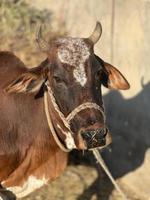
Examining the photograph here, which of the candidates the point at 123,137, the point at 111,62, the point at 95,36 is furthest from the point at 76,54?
the point at 111,62

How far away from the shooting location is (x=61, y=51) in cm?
586

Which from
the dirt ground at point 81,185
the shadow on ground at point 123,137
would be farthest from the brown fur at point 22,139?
the shadow on ground at point 123,137

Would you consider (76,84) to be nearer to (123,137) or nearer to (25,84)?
(25,84)

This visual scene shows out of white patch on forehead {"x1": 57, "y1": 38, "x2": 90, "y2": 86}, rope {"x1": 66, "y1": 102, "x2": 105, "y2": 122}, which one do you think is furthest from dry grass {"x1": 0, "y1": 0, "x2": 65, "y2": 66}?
rope {"x1": 66, "y1": 102, "x2": 105, "y2": 122}

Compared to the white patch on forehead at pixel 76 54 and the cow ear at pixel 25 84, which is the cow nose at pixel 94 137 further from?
the cow ear at pixel 25 84

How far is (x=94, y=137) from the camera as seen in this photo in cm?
552

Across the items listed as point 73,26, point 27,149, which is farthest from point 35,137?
point 73,26

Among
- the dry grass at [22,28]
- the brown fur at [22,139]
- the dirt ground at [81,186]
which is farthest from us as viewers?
the dry grass at [22,28]

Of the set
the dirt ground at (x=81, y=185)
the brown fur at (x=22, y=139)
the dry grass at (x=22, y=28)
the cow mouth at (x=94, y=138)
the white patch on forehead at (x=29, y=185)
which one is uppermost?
the cow mouth at (x=94, y=138)

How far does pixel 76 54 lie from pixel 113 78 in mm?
781

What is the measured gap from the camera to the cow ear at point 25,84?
5.98 meters

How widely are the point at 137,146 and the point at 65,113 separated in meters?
3.09

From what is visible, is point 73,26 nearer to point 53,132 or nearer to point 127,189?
point 127,189

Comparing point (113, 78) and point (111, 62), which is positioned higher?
point (113, 78)
